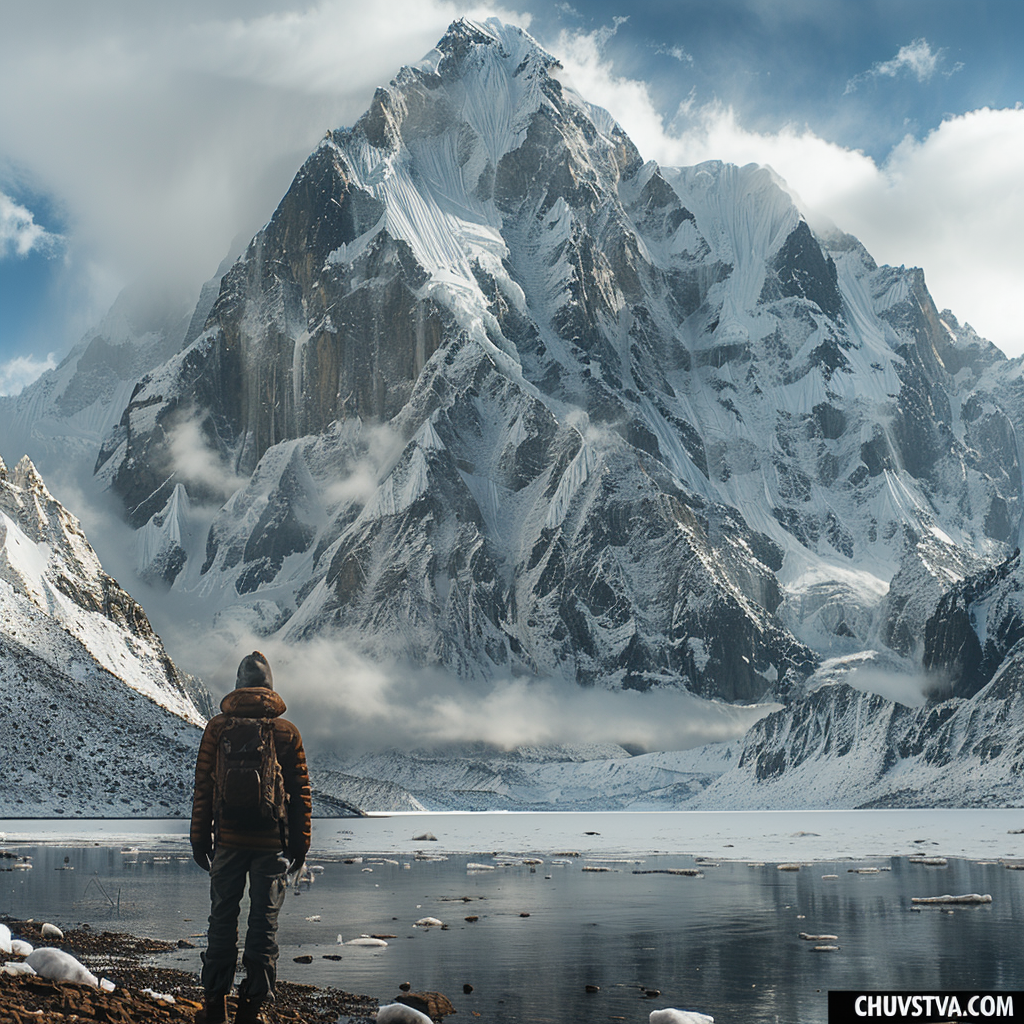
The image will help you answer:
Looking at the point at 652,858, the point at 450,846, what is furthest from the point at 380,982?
the point at 450,846

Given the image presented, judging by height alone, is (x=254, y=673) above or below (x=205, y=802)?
above

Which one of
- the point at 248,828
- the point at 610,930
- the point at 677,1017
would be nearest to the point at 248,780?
the point at 248,828

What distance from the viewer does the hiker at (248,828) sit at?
744 inches

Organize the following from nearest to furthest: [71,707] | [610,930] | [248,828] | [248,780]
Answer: [248,780] → [248,828] → [610,930] → [71,707]

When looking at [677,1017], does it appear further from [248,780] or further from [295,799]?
[248,780]

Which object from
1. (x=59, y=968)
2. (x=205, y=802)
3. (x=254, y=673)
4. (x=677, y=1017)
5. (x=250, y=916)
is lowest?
(x=677, y=1017)

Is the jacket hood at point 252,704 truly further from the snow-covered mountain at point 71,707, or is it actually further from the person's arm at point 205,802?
the snow-covered mountain at point 71,707

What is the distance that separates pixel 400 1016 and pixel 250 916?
3.18 m

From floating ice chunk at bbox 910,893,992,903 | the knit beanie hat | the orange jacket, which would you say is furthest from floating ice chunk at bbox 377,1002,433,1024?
floating ice chunk at bbox 910,893,992,903

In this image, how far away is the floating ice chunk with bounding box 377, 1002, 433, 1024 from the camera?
20.1 m

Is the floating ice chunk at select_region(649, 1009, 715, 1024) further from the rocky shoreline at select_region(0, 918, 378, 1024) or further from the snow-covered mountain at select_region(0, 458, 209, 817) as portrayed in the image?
the snow-covered mountain at select_region(0, 458, 209, 817)

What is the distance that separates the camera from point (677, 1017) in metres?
20.4

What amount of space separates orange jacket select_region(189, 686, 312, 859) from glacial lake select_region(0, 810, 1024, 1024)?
5472 millimetres

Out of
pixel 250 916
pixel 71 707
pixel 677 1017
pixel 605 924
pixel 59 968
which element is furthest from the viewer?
pixel 71 707
